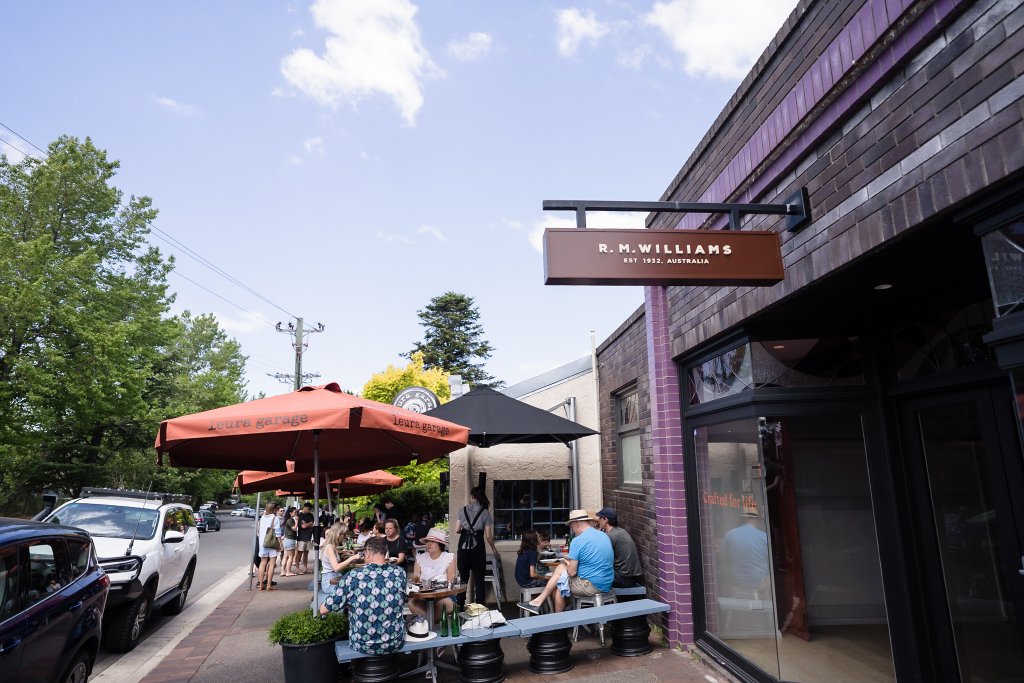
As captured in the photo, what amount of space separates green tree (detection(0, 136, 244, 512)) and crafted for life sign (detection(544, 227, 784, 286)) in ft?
63.8

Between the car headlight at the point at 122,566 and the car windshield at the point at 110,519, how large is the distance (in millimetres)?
955

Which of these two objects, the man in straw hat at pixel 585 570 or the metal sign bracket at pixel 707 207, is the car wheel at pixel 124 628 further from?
the metal sign bracket at pixel 707 207

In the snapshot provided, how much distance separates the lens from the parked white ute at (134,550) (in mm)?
7246

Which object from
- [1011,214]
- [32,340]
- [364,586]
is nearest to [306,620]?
[364,586]

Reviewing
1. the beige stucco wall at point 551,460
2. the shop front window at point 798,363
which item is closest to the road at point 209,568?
the beige stucco wall at point 551,460

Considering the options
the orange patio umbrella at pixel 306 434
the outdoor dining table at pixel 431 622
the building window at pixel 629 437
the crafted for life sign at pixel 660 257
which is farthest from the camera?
the building window at pixel 629 437

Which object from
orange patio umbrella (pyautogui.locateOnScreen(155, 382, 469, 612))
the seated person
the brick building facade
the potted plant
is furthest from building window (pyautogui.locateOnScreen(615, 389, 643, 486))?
the potted plant

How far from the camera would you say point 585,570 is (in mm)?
6762

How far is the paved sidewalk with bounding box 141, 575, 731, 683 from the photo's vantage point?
5613 mm

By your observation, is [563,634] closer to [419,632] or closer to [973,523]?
[419,632]

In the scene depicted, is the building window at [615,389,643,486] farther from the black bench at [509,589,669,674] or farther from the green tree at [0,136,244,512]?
the green tree at [0,136,244,512]

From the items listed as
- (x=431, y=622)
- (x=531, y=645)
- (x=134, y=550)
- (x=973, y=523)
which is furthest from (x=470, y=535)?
(x=973, y=523)

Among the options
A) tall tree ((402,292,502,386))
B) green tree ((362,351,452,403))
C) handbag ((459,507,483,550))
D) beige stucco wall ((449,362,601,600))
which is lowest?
handbag ((459,507,483,550))

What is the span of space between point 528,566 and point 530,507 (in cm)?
293
